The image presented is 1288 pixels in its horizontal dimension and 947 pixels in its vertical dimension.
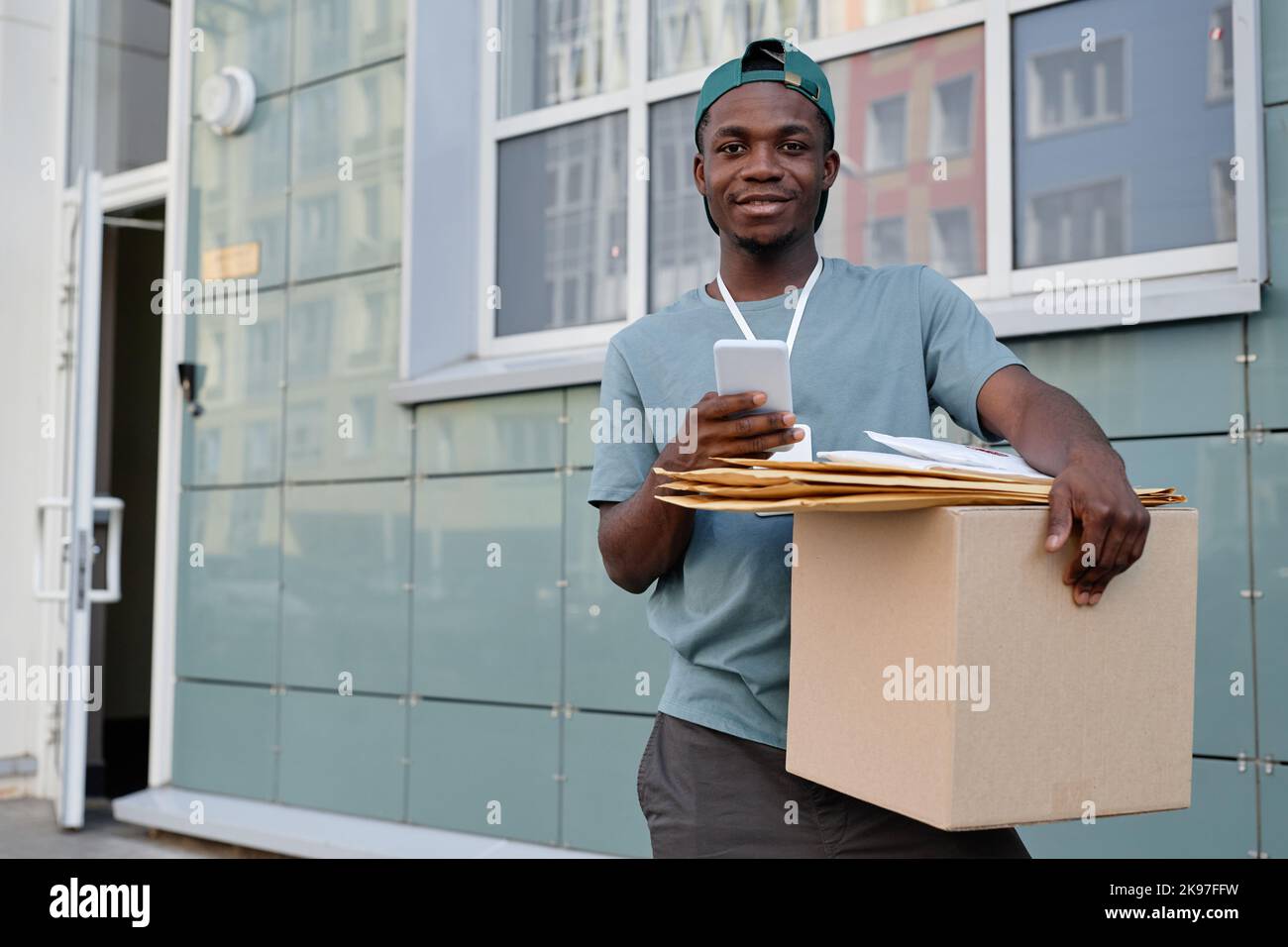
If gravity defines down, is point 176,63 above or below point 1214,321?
above

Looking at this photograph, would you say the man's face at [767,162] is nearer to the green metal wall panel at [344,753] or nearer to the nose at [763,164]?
the nose at [763,164]

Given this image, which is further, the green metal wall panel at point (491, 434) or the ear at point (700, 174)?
the green metal wall panel at point (491, 434)

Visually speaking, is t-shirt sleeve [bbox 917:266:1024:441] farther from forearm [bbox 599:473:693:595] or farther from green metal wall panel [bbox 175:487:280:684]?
green metal wall panel [bbox 175:487:280:684]

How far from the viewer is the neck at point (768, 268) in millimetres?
1742

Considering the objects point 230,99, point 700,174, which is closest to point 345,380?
point 230,99

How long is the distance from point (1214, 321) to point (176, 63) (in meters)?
4.48

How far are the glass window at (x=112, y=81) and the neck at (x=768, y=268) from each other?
506 centimetres

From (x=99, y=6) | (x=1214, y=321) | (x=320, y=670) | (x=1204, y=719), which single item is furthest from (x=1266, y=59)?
(x=99, y=6)

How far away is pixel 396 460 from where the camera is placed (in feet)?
15.8

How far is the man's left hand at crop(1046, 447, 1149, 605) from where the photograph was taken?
1284 millimetres

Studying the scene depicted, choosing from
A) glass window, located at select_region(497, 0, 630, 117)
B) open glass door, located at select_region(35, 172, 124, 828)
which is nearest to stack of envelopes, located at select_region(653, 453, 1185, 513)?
glass window, located at select_region(497, 0, 630, 117)

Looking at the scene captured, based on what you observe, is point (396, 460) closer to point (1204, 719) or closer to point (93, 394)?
point (93, 394)

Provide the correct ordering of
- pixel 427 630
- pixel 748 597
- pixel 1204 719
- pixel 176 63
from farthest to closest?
1. pixel 176 63
2. pixel 427 630
3. pixel 1204 719
4. pixel 748 597

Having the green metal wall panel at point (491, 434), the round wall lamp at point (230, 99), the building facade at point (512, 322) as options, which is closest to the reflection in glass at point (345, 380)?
the building facade at point (512, 322)
